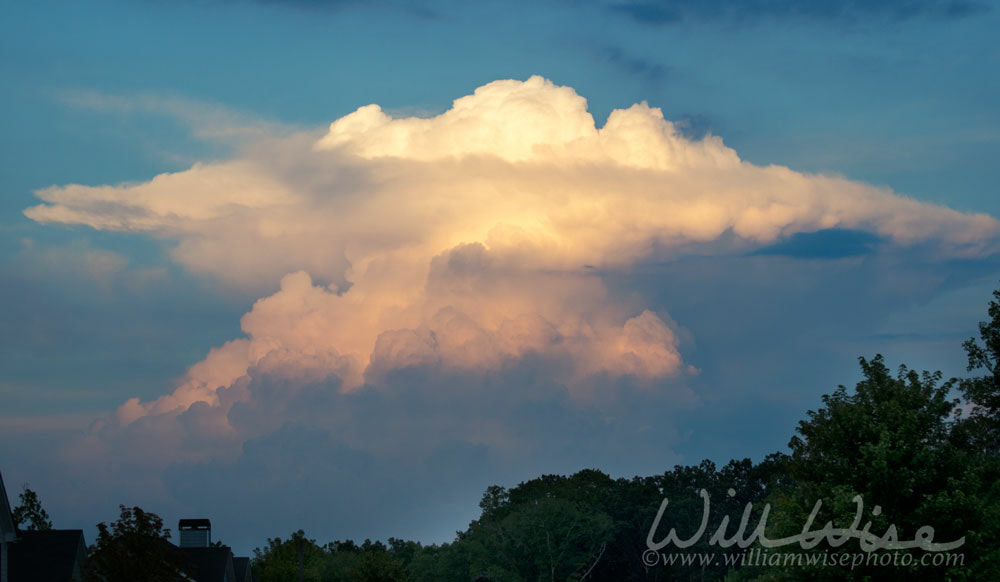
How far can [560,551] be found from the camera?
118 metres

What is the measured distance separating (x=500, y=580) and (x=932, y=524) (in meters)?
91.1

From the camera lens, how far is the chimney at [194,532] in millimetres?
77312

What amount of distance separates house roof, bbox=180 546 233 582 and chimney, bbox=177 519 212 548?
294 inches

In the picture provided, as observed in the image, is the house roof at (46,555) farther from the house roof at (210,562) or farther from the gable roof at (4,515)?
the house roof at (210,562)

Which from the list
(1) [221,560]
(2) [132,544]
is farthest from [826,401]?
→ (1) [221,560]

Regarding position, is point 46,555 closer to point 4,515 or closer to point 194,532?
point 4,515

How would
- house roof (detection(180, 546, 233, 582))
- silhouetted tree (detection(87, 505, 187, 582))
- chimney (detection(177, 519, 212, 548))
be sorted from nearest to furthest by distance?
silhouetted tree (detection(87, 505, 187, 582)) → house roof (detection(180, 546, 233, 582)) → chimney (detection(177, 519, 212, 548))

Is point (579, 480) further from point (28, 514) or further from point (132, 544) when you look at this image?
point (132, 544)

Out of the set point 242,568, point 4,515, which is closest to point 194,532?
point 242,568

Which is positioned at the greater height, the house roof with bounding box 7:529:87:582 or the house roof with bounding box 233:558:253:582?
the house roof with bounding box 233:558:253:582


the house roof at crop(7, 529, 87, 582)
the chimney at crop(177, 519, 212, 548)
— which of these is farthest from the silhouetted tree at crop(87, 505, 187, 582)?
the chimney at crop(177, 519, 212, 548)

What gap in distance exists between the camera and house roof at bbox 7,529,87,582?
46.1 metres

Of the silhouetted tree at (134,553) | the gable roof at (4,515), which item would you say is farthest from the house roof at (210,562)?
the gable roof at (4,515)

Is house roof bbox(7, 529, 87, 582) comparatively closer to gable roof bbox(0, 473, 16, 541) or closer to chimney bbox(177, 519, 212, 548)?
gable roof bbox(0, 473, 16, 541)
